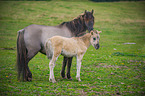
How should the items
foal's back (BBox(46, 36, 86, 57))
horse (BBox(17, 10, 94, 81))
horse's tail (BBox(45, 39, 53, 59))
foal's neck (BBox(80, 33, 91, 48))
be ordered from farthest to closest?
1. foal's neck (BBox(80, 33, 91, 48))
2. horse (BBox(17, 10, 94, 81))
3. horse's tail (BBox(45, 39, 53, 59))
4. foal's back (BBox(46, 36, 86, 57))

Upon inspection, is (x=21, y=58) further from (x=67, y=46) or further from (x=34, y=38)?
(x=67, y=46)

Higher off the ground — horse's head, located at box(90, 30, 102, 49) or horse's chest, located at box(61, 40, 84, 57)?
horse's head, located at box(90, 30, 102, 49)

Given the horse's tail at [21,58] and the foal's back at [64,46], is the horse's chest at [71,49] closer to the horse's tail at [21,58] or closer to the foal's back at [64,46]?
the foal's back at [64,46]

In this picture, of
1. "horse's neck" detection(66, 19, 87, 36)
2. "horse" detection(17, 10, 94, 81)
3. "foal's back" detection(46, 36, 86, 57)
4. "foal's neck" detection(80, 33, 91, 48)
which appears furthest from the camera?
"horse's neck" detection(66, 19, 87, 36)

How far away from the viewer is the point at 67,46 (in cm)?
796

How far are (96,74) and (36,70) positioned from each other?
369 cm

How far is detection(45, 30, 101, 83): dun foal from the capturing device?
7.83m

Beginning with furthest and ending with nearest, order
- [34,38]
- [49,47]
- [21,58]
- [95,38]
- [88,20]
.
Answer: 1. [88,20]
2. [34,38]
3. [95,38]
4. [21,58]
5. [49,47]

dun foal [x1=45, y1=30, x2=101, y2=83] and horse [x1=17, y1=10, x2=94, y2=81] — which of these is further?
horse [x1=17, y1=10, x2=94, y2=81]

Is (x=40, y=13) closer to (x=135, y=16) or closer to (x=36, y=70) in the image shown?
(x=135, y=16)

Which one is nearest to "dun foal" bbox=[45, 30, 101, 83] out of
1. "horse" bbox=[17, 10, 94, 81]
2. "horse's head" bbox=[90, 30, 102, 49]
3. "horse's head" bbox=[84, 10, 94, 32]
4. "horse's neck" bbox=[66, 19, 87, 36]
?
"horse's head" bbox=[90, 30, 102, 49]

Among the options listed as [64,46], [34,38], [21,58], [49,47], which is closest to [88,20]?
[64,46]

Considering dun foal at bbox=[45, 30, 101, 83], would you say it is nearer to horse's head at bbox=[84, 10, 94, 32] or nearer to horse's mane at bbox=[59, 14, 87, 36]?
horse's mane at bbox=[59, 14, 87, 36]

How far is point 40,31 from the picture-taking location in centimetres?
870
